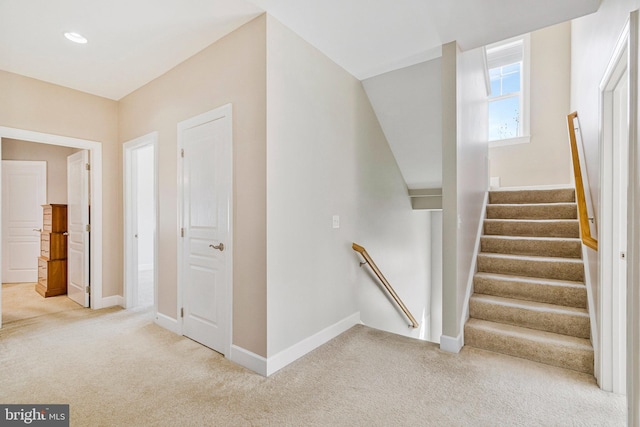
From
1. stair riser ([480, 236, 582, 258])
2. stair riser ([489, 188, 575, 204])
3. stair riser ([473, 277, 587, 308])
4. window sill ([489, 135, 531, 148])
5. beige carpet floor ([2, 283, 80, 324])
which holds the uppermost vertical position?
window sill ([489, 135, 531, 148])

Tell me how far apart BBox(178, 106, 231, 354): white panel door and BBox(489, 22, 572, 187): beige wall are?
499 cm

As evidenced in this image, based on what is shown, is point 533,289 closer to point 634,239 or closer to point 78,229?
point 634,239

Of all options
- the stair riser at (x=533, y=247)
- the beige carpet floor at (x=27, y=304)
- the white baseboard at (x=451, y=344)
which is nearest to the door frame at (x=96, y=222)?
the beige carpet floor at (x=27, y=304)

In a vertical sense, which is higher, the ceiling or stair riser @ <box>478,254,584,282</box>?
the ceiling

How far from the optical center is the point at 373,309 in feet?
12.5

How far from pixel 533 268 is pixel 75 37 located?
192 inches

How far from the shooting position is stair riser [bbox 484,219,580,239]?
10.9 feet

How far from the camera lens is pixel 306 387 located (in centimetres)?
213

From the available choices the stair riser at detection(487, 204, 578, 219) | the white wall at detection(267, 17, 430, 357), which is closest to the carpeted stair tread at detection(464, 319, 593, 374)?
the white wall at detection(267, 17, 430, 357)

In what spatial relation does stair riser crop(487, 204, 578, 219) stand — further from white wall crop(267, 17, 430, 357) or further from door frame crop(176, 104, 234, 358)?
door frame crop(176, 104, 234, 358)

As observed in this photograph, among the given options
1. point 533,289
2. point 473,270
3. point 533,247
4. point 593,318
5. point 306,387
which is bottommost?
point 306,387

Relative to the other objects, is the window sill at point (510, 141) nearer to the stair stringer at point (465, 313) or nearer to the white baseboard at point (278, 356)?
the stair stringer at point (465, 313)

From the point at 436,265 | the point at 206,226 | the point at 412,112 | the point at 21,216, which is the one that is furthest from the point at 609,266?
the point at 21,216

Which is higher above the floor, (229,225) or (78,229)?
(229,225)
